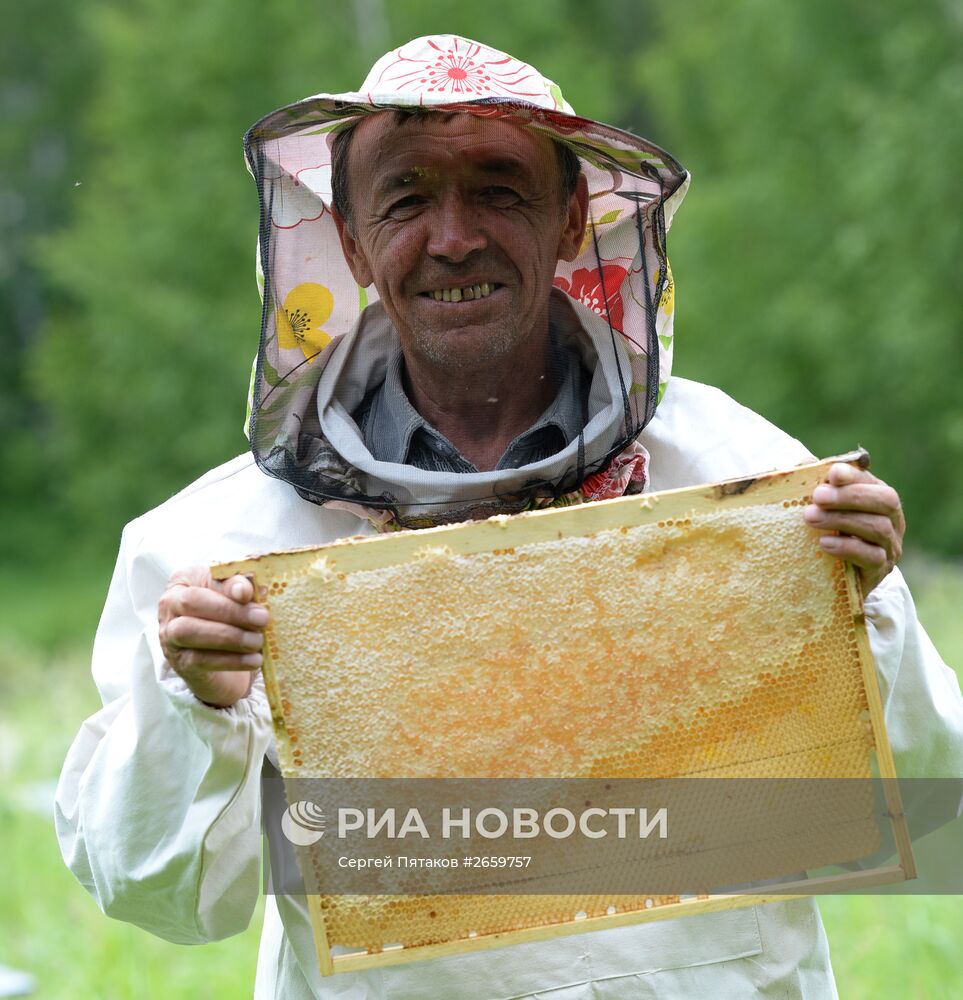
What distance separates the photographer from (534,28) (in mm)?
22250

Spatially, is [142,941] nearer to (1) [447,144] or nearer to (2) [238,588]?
(2) [238,588]

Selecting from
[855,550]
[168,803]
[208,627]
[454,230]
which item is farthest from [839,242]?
[208,627]

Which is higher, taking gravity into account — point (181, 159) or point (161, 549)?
point (181, 159)

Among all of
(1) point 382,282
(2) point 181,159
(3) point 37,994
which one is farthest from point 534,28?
(1) point 382,282

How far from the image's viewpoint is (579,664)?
7.17 ft

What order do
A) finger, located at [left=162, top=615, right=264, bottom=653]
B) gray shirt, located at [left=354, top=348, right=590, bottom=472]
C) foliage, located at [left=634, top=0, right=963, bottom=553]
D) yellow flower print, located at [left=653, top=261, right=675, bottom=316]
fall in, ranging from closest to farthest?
finger, located at [left=162, top=615, right=264, bottom=653], gray shirt, located at [left=354, top=348, right=590, bottom=472], yellow flower print, located at [left=653, top=261, right=675, bottom=316], foliage, located at [left=634, top=0, right=963, bottom=553]

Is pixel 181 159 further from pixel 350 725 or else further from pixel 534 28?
pixel 350 725

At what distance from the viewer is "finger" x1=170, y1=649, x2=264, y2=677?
6.77 feet

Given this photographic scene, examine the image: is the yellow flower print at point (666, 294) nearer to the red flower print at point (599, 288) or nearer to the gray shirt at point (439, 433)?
the red flower print at point (599, 288)

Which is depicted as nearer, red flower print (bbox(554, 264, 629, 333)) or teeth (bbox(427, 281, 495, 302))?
teeth (bbox(427, 281, 495, 302))

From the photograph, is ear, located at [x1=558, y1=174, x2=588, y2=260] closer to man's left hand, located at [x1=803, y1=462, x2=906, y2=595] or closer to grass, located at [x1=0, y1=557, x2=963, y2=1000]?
man's left hand, located at [x1=803, y1=462, x2=906, y2=595]

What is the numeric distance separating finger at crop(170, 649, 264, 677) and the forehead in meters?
0.95

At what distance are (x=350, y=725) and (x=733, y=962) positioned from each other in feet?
2.61

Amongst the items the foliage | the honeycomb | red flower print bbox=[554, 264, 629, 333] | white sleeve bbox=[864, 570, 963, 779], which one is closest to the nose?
red flower print bbox=[554, 264, 629, 333]
